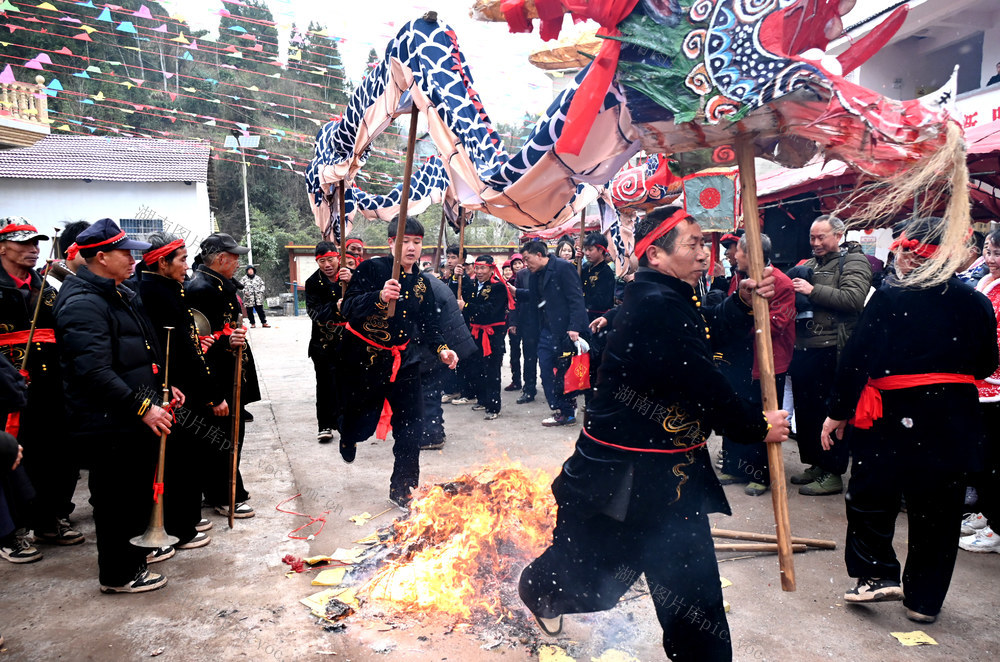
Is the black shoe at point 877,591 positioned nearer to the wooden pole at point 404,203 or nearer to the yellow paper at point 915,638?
the yellow paper at point 915,638

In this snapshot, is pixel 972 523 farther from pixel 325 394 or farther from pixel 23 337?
pixel 23 337

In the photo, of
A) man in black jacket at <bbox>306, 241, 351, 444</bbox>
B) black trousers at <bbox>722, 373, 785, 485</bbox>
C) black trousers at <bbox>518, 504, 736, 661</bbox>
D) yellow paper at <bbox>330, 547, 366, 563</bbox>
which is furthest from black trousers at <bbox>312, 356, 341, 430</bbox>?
black trousers at <bbox>518, 504, 736, 661</bbox>

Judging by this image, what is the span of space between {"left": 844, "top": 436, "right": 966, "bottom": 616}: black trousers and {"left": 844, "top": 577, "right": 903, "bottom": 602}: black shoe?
0.03 meters

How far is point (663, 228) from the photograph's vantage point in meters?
2.55

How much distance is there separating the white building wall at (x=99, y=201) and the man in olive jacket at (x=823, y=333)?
740 inches

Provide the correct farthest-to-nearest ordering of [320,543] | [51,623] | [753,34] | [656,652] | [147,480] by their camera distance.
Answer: [320,543] < [147,480] < [51,623] < [656,652] < [753,34]

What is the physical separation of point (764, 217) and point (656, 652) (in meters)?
8.29

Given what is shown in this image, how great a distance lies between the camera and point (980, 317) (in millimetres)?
3047

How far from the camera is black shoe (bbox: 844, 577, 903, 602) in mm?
3199

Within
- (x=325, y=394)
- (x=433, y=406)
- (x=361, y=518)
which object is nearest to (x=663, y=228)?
(x=361, y=518)

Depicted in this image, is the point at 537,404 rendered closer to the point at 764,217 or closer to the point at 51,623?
the point at 764,217

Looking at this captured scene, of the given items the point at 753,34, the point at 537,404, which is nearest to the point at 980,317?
the point at 753,34

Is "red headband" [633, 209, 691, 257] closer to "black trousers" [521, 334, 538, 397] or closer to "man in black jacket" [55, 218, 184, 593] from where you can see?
"man in black jacket" [55, 218, 184, 593]

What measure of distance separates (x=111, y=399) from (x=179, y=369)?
0.83 meters
